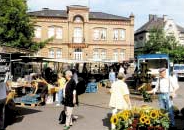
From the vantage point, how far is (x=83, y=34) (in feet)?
223

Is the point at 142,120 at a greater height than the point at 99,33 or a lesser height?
lesser

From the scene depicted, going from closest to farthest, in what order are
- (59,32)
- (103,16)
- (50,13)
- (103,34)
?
(50,13) < (59,32) < (103,34) < (103,16)

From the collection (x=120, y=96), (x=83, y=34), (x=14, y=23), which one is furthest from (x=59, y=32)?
(x=120, y=96)

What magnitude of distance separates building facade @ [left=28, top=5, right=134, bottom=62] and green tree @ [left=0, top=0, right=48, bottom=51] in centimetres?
2453

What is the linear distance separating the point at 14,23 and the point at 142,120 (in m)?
31.6

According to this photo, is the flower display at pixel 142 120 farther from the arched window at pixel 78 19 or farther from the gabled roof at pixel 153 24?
the gabled roof at pixel 153 24

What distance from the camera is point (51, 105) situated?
67.4 ft

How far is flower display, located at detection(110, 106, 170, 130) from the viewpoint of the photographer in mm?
10442

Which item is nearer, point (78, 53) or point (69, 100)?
point (69, 100)

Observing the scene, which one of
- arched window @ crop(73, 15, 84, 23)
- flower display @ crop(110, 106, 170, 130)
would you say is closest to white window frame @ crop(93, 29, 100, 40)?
arched window @ crop(73, 15, 84, 23)

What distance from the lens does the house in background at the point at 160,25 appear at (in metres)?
86.6

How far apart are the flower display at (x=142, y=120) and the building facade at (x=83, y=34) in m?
54.9

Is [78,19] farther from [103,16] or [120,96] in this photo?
[120,96]

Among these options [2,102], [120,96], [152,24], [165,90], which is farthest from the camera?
[152,24]
